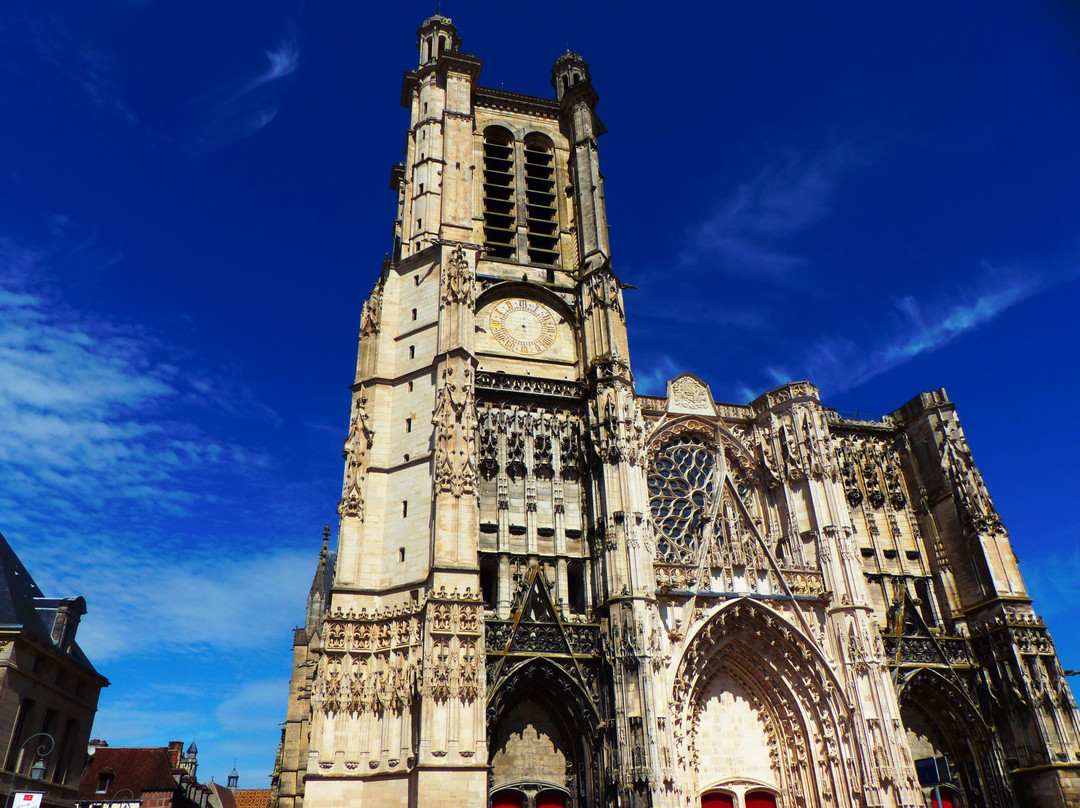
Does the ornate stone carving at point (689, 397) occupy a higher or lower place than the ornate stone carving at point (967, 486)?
higher

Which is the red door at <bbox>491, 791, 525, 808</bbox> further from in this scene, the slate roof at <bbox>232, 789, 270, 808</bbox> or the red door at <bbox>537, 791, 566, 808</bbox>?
the slate roof at <bbox>232, 789, 270, 808</bbox>

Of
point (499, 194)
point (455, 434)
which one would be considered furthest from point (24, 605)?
point (499, 194)

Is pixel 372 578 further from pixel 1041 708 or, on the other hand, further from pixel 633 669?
pixel 1041 708

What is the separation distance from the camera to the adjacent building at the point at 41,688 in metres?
19.6

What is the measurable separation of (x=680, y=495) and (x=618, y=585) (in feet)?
18.7

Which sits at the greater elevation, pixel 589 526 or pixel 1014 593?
pixel 589 526

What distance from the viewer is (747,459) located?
2744cm

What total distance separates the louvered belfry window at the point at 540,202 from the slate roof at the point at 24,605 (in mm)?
19990

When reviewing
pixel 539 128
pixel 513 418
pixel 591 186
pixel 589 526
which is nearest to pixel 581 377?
pixel 513 418

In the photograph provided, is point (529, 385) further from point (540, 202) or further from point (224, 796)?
point (224, 796)

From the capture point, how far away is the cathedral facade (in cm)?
1988

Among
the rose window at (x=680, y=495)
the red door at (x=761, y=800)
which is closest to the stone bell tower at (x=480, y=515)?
the rose window at (x=680, y=495)

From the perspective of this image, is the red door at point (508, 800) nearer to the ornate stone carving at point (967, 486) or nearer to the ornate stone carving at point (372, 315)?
the ornate stone carving at point (372, 315)

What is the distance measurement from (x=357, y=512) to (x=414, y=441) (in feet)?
8.97
